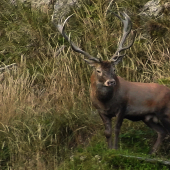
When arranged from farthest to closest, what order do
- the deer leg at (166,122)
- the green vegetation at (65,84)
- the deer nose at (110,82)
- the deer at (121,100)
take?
the green vegetation at (65,84) → the deer leg at (166,122) → the deer at (121,100) → the deer nose at (110,82)

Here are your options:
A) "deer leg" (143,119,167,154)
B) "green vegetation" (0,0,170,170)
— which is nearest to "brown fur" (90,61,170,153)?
"deer leg" (143,119,167,154)

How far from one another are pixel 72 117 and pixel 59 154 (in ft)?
2.62

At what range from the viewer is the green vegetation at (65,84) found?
300 inches

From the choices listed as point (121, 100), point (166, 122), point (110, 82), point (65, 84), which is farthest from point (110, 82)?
point (65, 84)

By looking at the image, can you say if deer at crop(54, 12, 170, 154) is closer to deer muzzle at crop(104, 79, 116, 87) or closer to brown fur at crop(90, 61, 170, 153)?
brown fur at crop(90, 61, 170, 153)

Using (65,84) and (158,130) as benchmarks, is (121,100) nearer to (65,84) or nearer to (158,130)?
(158,130)

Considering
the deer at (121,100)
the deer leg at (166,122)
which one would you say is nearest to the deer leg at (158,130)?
the deer at (121,100)

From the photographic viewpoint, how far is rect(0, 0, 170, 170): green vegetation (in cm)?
763

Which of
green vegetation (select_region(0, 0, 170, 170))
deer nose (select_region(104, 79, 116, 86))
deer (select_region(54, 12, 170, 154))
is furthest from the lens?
green vegetation (select_region(0, 0, 170, 170))

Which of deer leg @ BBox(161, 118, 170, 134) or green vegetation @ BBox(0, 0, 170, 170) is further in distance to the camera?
green vegetation @ BBox(0, 0, 170, 170)

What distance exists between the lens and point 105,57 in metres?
10.1

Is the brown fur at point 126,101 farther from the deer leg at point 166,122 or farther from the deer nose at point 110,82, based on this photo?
the deer nose at point 110,82

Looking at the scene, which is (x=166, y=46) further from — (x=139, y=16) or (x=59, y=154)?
(x=59, y=154)

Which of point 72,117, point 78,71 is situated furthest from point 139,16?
point 72,117
